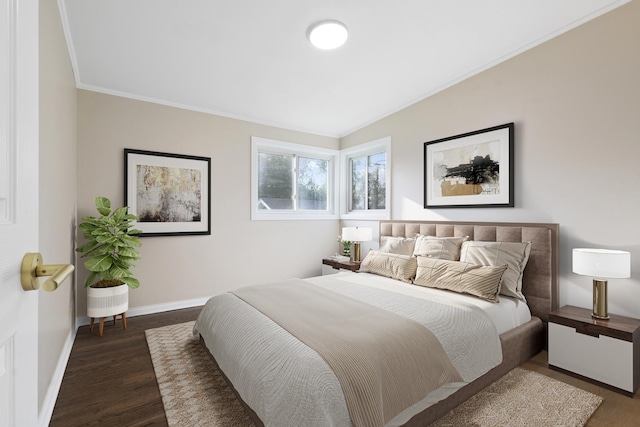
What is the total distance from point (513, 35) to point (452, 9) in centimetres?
79

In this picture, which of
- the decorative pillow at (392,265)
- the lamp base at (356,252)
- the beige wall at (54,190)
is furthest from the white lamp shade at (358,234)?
the beige wall at (54,190)

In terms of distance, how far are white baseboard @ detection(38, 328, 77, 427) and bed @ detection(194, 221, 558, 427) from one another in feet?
3.13

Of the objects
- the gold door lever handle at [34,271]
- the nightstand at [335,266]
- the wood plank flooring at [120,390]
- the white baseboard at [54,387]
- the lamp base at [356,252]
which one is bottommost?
the wood plank flooring at [120,390]

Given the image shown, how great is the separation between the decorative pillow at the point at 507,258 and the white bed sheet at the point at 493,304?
0.10 metres

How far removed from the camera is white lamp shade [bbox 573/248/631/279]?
2.15 meters

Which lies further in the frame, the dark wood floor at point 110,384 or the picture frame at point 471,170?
the picture frame at point 471,170

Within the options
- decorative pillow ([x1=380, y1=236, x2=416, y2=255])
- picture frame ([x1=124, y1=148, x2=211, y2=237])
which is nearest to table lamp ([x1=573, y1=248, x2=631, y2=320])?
decorative pillow ([x1=380, y1=236, x2=416, y2=255])

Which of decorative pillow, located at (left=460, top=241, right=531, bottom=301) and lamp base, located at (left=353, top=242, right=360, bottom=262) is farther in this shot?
lamp base, located at (left=353, top=242, right=360, bottom=262)

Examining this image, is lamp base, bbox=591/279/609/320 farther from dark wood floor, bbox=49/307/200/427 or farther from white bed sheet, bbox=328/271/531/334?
dark wood floor, bbox=49/307/200/427

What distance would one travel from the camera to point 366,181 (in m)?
4.89

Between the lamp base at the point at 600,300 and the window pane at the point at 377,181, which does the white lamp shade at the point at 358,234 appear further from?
the lamp base at the point at 600,300

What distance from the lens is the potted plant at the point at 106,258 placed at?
2945 millimetres

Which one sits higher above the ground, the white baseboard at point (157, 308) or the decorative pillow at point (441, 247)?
the decorative pillow at point (441, 247)

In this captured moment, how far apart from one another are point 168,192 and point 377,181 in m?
2.93
